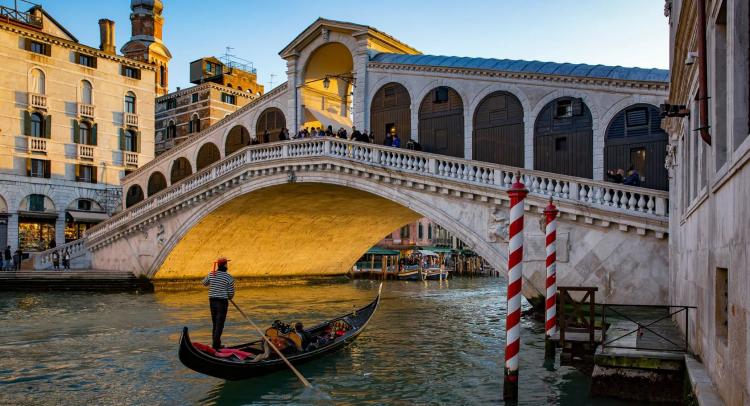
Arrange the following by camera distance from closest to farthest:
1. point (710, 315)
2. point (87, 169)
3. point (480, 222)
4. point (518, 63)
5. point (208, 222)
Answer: point (710, 315), point (480, 222), point (518, 63), point (208, 222), point (87, 169)

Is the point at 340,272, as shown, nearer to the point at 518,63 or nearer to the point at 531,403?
the point at 518,63

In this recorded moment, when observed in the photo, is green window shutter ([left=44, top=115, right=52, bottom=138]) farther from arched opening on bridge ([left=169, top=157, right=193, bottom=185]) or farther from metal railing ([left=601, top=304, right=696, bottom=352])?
metal railing ([left=601, top=304, right=696, bottom=352])

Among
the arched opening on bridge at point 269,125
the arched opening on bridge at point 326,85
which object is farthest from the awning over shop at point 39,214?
the arched opening on bridge at point 326,85

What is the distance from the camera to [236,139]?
2339cm

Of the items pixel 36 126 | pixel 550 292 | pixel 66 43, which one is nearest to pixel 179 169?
pixel 36 126

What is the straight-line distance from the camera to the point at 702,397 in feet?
15.9

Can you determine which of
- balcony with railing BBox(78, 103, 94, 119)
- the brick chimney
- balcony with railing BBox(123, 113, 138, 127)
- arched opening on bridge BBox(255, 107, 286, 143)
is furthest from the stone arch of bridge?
the brick chimney

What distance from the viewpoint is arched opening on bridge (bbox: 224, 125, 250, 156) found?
23078 mm

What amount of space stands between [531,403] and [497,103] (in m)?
10.0

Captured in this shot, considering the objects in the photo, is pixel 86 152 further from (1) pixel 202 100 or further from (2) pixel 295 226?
(2) pixel 295 226

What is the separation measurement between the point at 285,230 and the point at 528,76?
11.0 m

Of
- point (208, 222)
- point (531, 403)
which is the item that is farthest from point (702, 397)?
point (208, 222)

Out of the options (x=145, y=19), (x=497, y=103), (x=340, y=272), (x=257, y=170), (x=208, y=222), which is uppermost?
(x=145, y=19)

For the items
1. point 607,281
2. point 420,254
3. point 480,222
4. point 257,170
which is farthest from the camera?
point 420,254
